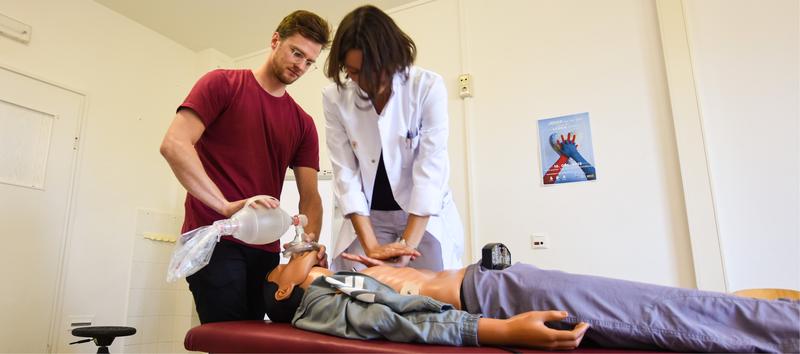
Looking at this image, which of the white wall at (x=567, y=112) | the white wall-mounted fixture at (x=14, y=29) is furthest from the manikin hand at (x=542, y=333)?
the white wall-mounted fixture at (x=14, y=29)

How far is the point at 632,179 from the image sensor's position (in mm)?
2246

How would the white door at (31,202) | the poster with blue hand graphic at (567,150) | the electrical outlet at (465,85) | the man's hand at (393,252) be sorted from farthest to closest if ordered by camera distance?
1. the electrical outlet at (465,85)
2. the white door at (31,202)
3. the poster with blue hand graphic at (567,150)
4. the man's hand at (393,252)

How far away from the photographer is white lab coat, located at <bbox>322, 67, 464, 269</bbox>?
1.37 m

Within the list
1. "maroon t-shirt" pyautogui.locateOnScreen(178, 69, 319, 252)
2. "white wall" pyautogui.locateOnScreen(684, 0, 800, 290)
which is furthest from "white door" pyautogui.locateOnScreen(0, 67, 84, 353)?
"white wall" pyautogui.locateOnScreen(684, 0, 800, 290)

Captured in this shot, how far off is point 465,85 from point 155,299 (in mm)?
2368

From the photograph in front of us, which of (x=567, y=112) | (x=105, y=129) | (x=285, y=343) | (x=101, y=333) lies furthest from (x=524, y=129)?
(x=105, y=129)

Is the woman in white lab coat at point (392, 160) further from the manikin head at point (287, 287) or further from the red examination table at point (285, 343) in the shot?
the red examination table at point (285, 343)

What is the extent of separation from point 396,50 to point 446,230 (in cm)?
55

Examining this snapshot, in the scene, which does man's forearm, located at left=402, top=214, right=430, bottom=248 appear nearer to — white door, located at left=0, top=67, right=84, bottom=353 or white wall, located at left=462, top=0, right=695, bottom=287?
white wall, located at left=462, top=0, right=695, bottom=287

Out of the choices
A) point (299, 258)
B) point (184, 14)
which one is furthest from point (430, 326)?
point (184, 14)

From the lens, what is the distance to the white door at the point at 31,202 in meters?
2.47

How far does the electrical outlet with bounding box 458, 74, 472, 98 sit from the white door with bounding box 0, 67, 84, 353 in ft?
7.37

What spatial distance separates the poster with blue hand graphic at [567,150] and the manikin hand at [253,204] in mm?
1676

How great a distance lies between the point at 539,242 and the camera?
2.39m
